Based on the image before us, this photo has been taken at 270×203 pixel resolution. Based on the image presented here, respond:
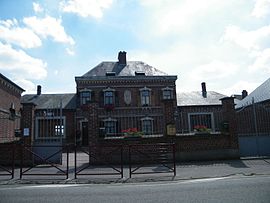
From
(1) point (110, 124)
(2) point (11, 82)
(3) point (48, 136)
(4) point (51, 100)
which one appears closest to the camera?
(3) point (48, 136)

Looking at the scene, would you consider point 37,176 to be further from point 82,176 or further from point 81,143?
point 81,143

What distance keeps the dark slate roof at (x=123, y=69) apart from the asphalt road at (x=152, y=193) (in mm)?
21823

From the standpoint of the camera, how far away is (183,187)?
7.10m

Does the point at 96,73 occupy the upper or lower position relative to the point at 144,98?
upper

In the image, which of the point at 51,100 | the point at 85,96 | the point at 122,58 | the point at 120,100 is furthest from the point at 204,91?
the point at 51,100

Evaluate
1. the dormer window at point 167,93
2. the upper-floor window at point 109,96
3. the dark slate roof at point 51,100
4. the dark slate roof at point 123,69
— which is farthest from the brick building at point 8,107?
the dormer window at point 167,93

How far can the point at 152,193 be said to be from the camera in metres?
6.41

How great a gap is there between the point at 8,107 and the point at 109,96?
10.2m

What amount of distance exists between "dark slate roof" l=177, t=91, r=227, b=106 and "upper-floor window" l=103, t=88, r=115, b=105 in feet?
26.2

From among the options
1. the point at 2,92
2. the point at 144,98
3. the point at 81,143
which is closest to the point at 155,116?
the point at 144,98

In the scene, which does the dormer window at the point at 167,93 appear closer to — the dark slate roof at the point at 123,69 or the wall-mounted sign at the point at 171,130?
the dark slate roof at the point at 123,69

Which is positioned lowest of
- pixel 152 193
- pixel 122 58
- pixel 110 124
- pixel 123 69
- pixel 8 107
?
pixel 152 193

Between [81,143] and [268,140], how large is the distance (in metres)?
18.2

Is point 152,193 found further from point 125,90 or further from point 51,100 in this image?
point 51,100
